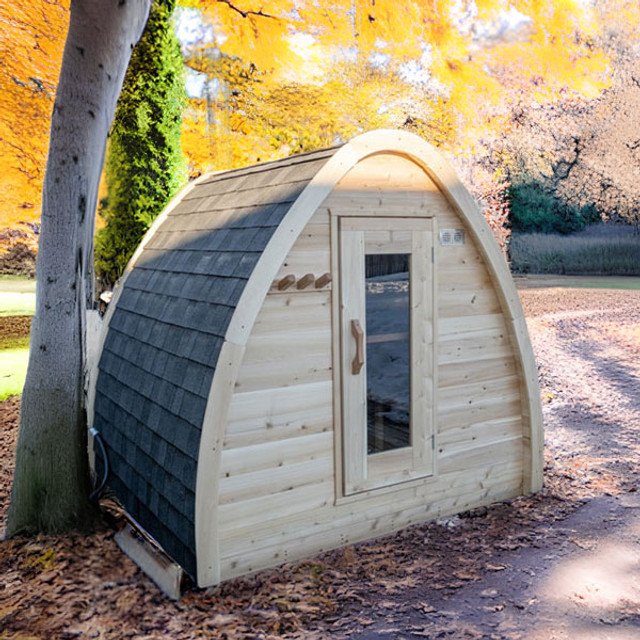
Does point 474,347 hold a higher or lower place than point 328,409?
higher

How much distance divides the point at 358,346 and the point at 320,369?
0.28 meters

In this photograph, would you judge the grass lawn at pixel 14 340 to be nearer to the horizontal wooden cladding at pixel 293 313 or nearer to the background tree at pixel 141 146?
the background tree at pixel 141 146

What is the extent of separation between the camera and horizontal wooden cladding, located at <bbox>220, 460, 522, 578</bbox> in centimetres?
411

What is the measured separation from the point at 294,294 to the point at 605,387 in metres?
6.55

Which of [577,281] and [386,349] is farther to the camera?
[577,281]

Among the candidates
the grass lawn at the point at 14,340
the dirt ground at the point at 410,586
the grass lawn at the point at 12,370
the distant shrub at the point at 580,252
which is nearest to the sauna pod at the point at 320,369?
the dirt ground at the point at 410,586

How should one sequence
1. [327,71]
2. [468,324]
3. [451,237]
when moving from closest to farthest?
[451,237], [468,324], [327,71]

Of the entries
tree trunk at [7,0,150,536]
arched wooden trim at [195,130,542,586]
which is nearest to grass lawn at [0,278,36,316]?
tree trunk at [7,0,150,536]

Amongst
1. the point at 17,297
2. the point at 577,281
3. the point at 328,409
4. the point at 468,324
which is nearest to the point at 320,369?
the point at 328,409

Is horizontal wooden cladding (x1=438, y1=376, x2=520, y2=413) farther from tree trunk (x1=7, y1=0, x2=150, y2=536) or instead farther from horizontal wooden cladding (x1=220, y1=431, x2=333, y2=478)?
tree trunk (x1=7, y1=0, x2=150, y2=536)

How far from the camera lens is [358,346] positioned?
4.36m

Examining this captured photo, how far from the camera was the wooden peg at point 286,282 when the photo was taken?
4.07 metres

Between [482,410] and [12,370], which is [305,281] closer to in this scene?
[482,410]

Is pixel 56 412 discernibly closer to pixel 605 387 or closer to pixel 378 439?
pixel 378 439
